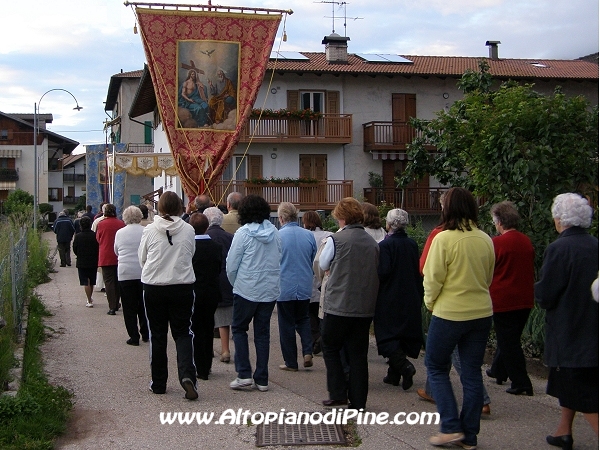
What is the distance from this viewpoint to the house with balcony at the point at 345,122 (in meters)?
33.9

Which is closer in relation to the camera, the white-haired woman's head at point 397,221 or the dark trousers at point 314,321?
the white-haired woman's head at point 397,221

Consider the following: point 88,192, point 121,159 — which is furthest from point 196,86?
point 88,192

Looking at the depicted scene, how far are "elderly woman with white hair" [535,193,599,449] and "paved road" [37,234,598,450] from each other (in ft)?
2.31

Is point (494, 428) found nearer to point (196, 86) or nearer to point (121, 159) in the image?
point (196, 86)

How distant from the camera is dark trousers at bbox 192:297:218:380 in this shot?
820 centimetres

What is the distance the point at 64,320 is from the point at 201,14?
20.4ft

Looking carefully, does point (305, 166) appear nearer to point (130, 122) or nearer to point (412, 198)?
point (412, 198)

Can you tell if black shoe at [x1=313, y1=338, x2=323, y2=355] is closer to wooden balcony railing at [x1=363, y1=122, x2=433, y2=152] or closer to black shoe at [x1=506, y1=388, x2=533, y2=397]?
black shoe at [x1=506, y1=388, x2=533, y2=397]

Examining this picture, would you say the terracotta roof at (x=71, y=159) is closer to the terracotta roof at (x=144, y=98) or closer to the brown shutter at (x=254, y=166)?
the terracotta roof at (x=144, y=98)

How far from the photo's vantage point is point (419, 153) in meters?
20.6

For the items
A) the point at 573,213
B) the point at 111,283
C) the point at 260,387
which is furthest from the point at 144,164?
the point at 573,213

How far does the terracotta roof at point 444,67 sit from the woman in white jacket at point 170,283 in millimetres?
24916

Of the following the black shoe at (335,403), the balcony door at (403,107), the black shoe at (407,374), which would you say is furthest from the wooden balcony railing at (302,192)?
the black shoe at (335,403)

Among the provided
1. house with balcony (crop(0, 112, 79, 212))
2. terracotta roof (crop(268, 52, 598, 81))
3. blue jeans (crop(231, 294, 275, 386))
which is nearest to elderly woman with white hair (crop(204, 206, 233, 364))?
blue jeans (crop(231, 294, 275, 386))
